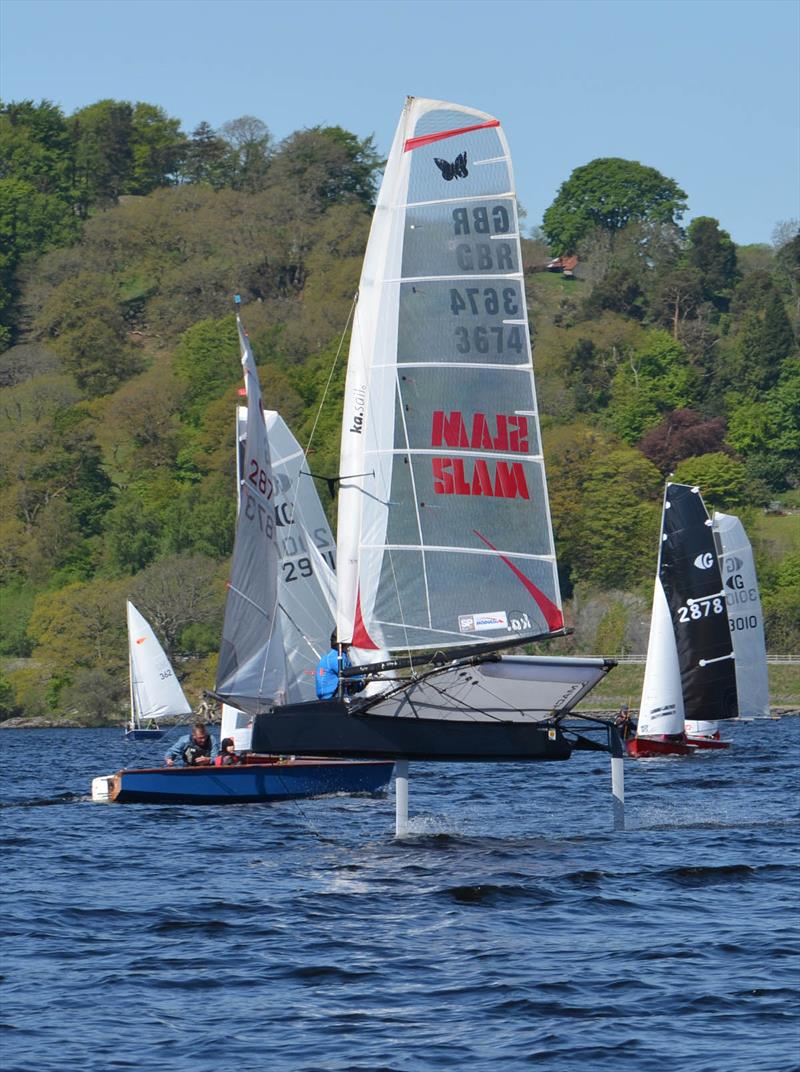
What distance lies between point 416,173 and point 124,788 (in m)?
12.9

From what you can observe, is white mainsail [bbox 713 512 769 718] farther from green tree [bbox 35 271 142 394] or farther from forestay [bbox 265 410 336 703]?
A: green tree [bbox 35 271 142 394]

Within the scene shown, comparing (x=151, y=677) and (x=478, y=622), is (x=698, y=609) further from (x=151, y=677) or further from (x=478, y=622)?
(x=478, y=622)

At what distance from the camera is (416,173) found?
2252cm

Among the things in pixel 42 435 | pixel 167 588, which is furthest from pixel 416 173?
pixel 42 435

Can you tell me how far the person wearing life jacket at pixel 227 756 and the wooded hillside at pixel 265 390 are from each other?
70459 millimetres

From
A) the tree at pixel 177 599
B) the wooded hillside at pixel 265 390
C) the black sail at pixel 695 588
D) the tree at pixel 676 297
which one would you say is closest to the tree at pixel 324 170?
the wooded hillside at pixel 265 390

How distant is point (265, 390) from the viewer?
137125mm

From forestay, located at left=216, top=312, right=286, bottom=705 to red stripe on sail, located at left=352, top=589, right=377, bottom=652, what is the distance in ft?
25.2

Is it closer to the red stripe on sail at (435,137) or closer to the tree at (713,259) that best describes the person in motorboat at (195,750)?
the red stripe on sail at (435,137)

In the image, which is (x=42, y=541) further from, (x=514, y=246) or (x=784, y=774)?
(x=514, y=246)

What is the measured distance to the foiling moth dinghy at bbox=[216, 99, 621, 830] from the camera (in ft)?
71.5

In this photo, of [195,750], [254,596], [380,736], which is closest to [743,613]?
[195,750]

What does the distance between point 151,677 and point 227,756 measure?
36074mm

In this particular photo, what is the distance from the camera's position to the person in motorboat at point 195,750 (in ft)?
101
